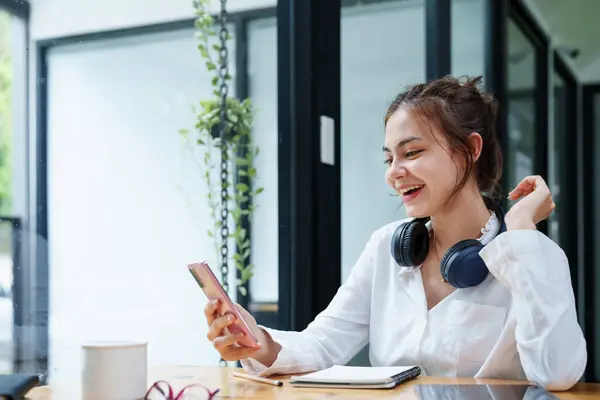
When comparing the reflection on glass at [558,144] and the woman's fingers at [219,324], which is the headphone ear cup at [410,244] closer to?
the woman's fingers at [219,324]

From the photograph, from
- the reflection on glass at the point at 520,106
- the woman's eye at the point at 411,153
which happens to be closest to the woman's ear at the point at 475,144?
the woman's eye at the point at 411,153

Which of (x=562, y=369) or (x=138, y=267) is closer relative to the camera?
(x=562, y=369)

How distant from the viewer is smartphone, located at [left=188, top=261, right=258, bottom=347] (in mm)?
1328

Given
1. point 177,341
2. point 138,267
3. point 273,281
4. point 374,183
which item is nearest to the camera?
point 138,267

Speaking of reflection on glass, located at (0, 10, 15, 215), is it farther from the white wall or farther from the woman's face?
the woman's face

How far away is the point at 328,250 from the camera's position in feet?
7.95

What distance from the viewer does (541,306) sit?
4.67ft

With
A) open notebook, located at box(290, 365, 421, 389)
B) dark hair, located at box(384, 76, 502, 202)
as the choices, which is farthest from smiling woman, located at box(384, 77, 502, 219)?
open notebook, located at box(290, 365, 421, 389)

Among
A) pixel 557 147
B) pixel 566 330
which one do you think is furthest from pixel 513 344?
pixel 557 147

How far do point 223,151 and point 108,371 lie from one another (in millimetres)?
1160

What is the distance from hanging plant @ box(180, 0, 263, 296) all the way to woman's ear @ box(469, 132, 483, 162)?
2.48 feet

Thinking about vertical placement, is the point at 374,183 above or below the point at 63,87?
below

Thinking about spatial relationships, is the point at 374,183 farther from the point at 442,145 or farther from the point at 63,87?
the point at 63,87

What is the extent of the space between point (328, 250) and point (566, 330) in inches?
42.8
